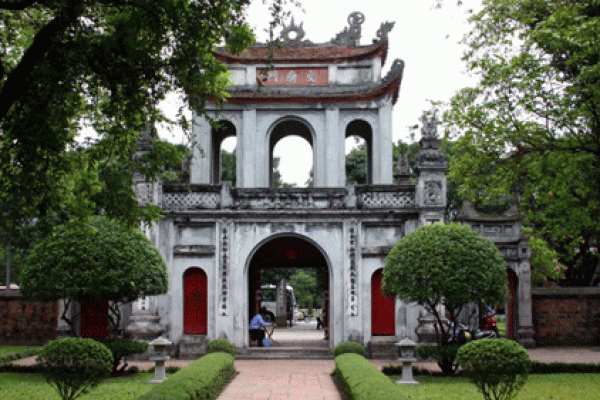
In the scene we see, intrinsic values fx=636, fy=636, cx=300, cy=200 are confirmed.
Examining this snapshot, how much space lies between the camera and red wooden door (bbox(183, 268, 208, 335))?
733 inches

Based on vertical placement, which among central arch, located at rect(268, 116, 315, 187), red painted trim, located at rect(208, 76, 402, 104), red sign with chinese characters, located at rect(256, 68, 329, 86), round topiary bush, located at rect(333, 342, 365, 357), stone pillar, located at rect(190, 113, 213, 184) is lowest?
round topiary bush, located at rect(333, 342, 365, 357)

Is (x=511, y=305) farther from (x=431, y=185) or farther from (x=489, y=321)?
(x=431, y=185)

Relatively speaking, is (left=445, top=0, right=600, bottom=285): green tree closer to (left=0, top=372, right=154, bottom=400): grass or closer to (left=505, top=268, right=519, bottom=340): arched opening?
(left=505, top=268, right=519, bottom=340): arched opening

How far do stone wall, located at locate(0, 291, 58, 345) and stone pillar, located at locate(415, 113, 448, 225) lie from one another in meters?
12.7

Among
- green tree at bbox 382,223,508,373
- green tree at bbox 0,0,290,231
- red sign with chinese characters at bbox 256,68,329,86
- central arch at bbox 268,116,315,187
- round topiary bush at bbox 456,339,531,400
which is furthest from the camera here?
red sign with chinese characters at bbox 256,68,329,86

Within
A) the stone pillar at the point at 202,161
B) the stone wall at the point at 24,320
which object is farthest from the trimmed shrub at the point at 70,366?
the stone wall at the point at 24,320

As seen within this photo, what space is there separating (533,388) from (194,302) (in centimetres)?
983

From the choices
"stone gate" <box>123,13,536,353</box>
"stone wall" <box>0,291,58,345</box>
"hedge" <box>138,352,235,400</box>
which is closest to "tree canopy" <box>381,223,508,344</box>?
"stone gate" <box>123,13,536,353</box>

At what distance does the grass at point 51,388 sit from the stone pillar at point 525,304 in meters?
12.9

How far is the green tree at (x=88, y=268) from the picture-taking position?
13.9m

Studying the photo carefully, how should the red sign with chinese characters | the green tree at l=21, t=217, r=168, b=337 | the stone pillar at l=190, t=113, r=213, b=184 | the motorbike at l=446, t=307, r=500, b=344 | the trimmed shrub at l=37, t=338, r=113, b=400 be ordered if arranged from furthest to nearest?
the red sign with chinese characters → the stone pillar at l=190, t=113, r=213, b=184 → the motorbike at l=446, t=307, r=500, b=344 → the green tree at l=21, t=217, r=168, b=337 → the trimmed shrub at l=37, t=338, r=113, b=400

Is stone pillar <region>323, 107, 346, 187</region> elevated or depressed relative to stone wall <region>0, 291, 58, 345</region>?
elevated

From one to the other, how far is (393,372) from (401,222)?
16.5ft

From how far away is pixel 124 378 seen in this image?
14.3 meters
